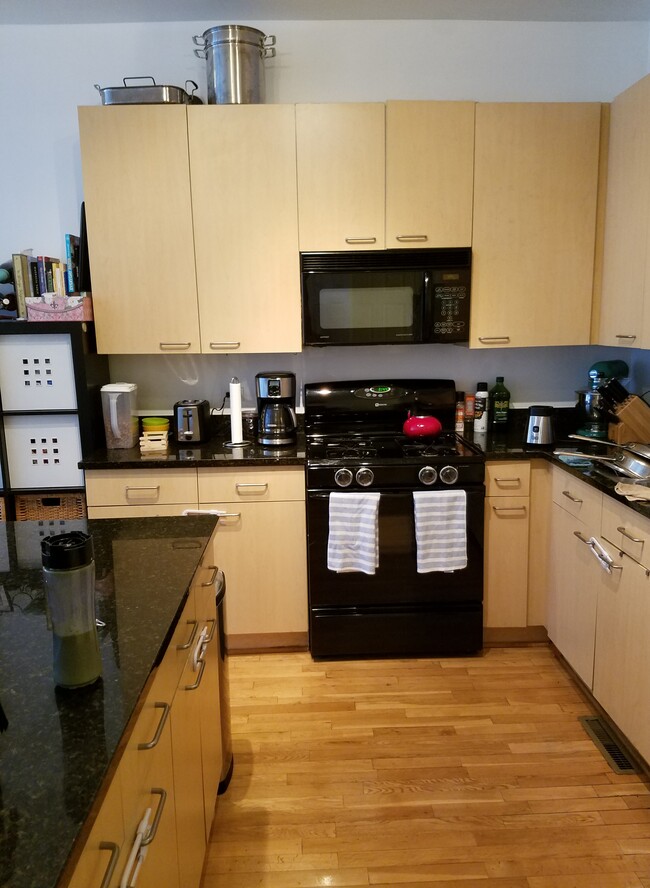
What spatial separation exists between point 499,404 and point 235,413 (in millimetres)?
1301

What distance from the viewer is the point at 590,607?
94.5 inches

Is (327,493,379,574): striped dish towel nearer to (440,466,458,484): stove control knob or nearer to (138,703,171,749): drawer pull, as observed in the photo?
(440,466,458,484): stove control knob

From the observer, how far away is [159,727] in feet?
3.76

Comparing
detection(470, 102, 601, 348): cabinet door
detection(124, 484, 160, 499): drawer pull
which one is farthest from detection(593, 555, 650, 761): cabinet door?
detection(124, 484, 160, 499): drawer pull

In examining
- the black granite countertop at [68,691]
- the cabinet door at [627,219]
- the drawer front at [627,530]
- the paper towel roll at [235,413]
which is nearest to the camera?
the black granite countertop at [68,691]

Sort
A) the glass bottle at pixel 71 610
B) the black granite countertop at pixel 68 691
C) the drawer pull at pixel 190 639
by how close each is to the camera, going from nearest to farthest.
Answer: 1. the black granite countertop at pixel 68 691
2. the glass bottle at pixel 71 610
3. the drawer pull at pixel 190 639

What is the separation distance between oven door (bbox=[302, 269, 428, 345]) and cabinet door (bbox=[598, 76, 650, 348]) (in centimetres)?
81

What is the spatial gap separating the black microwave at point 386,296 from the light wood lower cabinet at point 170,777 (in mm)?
1366

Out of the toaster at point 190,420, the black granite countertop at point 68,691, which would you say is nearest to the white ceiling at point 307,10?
the toaster at point 190,420

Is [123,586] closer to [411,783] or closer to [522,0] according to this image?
[411,783]

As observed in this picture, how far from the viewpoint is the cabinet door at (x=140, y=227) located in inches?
106

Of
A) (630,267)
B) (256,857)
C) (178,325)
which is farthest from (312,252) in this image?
(256,857)

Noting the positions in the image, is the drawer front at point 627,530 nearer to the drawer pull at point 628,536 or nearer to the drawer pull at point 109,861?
the drawer pull at point 628,536

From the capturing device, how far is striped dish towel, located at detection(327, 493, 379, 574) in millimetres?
2678
